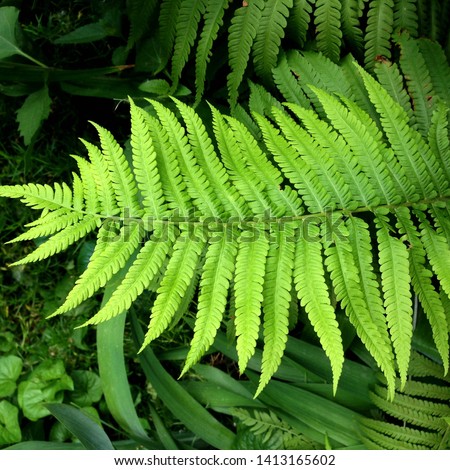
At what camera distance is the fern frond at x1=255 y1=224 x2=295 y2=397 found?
1.53 m

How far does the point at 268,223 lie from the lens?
1673 millimetres

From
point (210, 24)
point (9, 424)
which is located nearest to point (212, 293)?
point (210, 24)

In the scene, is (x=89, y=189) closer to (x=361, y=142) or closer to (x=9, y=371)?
(x=361, y=142)

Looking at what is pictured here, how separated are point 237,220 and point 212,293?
0.24 metres

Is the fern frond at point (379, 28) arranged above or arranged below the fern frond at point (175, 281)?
above

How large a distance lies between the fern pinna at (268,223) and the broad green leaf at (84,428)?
2.85 feet

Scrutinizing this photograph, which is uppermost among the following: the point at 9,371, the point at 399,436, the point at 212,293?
the point at 212,293

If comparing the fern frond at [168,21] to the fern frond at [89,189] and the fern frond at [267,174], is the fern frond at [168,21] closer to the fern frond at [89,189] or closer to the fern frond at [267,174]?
the fern frond at [267,174]

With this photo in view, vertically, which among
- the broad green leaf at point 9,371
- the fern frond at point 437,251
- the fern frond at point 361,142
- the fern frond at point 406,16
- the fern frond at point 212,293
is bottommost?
the broad green leaf at point 9,371

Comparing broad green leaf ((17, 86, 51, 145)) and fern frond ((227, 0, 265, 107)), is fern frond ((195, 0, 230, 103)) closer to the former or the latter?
fern frond ((227, 0, 265, 107))

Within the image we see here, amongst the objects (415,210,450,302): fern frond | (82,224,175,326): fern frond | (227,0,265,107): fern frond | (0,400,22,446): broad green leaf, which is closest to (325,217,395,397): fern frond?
(415,210,450,302): fern frond

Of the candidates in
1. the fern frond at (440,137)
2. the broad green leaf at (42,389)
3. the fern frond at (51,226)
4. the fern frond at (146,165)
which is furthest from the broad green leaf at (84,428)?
the fern frond at (440,137)

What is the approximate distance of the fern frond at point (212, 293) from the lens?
1510 mm

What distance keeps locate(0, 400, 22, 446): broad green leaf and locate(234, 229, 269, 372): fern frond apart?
1523mm
